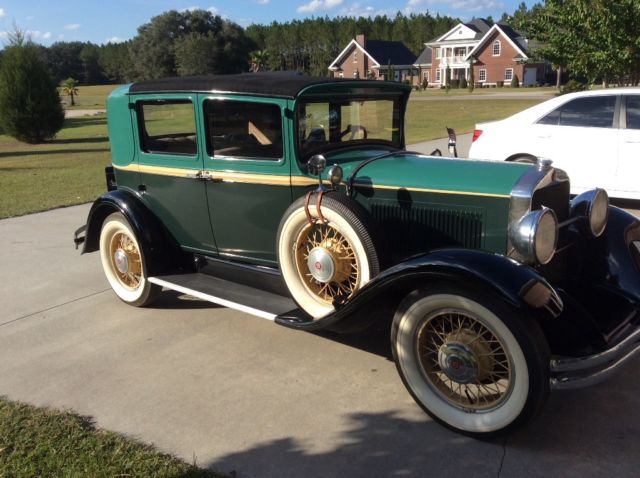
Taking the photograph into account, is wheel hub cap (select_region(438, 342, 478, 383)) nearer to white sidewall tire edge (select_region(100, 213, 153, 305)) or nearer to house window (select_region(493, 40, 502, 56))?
white sidewall tire edge (select_region(100, 213, 153, 305))

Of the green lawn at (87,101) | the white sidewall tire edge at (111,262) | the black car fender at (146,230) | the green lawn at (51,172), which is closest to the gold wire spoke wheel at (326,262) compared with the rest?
the black car fender at (146,230)

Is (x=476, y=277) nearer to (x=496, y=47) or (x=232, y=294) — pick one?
(x=232, y=294)

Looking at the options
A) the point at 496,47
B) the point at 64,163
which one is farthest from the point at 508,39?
the point at 64,163

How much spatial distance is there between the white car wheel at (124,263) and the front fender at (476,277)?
224 centimetres

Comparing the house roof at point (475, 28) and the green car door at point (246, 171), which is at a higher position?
the house roof at point (475, 28)

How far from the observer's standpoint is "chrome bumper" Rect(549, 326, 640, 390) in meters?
2.56

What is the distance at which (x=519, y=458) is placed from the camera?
263cm

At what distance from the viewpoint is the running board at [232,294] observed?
364 centimetres

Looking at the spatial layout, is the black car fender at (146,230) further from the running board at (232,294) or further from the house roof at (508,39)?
the house roof at (508,39)

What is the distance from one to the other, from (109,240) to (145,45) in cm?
6829

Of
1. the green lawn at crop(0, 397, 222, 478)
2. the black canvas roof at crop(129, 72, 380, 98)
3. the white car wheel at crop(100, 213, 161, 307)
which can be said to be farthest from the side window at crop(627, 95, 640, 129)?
the green lawn at crop(0, 397, 222, 478)

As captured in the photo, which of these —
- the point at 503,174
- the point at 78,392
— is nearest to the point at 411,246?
the point at 503,174

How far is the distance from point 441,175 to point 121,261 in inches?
109

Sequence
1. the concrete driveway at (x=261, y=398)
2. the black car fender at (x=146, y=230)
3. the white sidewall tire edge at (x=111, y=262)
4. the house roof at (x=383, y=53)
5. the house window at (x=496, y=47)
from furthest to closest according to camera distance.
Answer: the house roof at (x=383, y=53) → the house window at (x=496, y=47) → the white sidewall tire edge at (x=111, y=262) → the black car fender at (x=146, y=230) → the concrete driveway at (x=261, y=398)
